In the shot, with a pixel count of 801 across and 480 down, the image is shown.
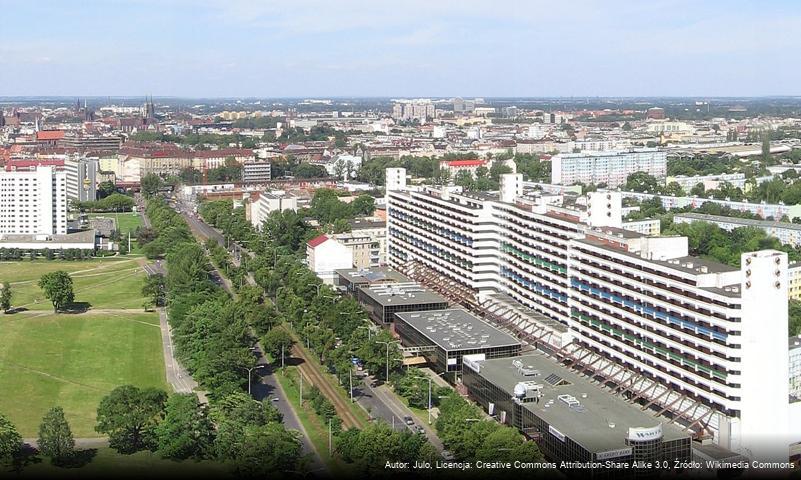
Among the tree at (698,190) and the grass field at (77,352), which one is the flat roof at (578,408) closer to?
the grass field at (77,352)

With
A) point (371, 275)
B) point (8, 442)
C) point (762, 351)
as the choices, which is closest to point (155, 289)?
point (371, 275)

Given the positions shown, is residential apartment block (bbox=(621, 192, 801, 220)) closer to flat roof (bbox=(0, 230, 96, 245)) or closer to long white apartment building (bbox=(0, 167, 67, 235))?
flat roof (bbox=(0, 230, 96, 245))

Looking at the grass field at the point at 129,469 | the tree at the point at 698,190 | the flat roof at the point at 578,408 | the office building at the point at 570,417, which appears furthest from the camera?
the tree at the point at 698,190

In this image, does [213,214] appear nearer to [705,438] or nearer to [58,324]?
[58,324]

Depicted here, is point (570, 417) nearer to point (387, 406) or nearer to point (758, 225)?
point (387, 406)

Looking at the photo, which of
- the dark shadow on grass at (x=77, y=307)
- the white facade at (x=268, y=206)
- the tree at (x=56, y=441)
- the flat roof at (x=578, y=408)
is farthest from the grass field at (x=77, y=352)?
the white facade at (x=268, y=206)
